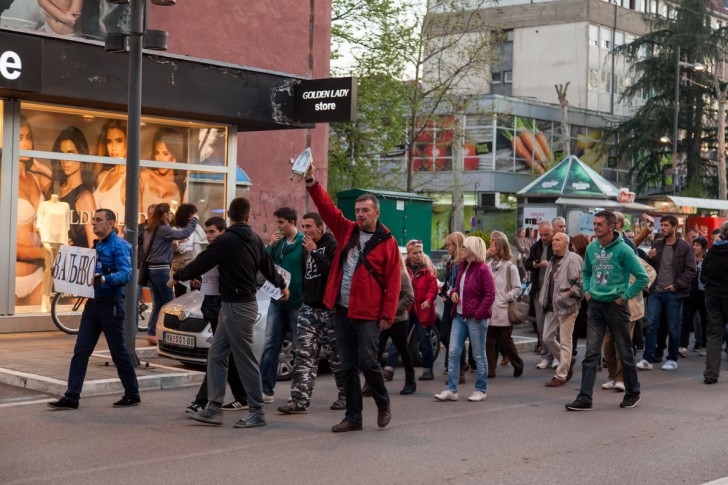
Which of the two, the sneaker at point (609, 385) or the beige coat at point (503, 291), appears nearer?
the sneaker at point (609, 385)

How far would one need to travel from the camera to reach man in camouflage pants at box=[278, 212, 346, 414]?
9.90m

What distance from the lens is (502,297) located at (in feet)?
43.2

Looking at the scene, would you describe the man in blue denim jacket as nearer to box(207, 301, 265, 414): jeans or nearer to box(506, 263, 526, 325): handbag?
box(207, 301, 265, 414): jeans

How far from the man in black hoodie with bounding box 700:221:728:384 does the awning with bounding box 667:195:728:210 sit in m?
25.7

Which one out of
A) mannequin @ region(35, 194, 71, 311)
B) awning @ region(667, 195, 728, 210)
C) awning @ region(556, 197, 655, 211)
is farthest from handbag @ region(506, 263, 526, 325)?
awning @ region(667, 195, 728, 210)

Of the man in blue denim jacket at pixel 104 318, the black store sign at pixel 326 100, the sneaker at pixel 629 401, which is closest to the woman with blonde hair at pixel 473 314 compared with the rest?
the sneaker at pixel 629 401

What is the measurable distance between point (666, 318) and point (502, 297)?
3.16 metres

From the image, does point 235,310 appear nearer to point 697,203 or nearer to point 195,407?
point 195,407

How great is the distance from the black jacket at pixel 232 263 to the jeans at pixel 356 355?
31.9 inches

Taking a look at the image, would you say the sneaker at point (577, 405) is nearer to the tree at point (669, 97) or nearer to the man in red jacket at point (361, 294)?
the man in red jacket at point (361, 294)

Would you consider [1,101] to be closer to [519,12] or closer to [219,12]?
[219,12]

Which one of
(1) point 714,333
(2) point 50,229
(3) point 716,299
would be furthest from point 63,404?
(3) point 716,299

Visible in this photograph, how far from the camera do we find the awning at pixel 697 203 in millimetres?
38562

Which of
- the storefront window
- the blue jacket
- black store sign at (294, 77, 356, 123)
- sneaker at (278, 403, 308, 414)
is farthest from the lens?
black store sign at (294, 77, 356, 123)
